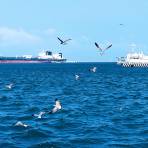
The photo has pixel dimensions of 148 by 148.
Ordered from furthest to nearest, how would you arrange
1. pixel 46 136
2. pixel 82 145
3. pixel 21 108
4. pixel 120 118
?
1. pixel 21 108
2. pixel 120 118
3. pixel 46 136
4. pixel 82 145

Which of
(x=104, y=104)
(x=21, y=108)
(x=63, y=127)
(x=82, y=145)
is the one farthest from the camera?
(x=104, y=104)

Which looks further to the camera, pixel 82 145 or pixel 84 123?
pixel 84 123

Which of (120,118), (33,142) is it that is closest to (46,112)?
(120,118)

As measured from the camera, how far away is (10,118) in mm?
40312

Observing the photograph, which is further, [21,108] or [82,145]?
[21,108]

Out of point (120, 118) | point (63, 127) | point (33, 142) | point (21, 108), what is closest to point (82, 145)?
point (33, 142)

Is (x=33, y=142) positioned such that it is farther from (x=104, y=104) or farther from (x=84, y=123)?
(x=104, y=104)

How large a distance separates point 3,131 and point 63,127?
396 centimetres

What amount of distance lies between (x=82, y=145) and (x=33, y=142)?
2762 mm

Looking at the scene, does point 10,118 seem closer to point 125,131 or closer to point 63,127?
point 63,127

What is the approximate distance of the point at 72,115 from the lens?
4191 cm

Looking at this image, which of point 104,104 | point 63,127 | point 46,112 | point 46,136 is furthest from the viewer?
point 104,104

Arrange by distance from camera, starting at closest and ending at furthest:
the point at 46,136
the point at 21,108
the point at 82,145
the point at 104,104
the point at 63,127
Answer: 1. the point at 82,145
2. the point at 46,136
3. the point at 63,127
4. the point at 21,108
5. the point at 104,104

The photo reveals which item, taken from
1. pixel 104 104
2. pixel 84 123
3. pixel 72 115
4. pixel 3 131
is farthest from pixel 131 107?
pixel 3 131
